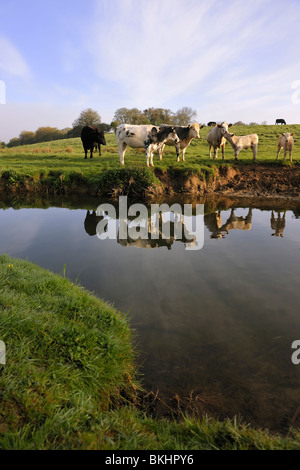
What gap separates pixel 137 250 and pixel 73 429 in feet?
17.6

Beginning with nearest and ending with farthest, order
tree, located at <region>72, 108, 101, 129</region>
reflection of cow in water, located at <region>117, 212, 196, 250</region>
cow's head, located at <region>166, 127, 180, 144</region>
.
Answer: reflection of cow in water, located at <region>117, 212, 196, 250</region> → cow's head, located at <region>166, 127, 180, 144</region> → tree, located at <region>72, 108, 101, 129</region>

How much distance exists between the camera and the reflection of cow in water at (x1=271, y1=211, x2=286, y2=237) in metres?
8.83

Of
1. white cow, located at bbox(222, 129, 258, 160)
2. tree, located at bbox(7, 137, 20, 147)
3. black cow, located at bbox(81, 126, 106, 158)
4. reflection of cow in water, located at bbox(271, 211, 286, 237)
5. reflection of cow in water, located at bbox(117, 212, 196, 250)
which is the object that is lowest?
reflection of cow in water, located at bbox(117, 212, 196, 250)

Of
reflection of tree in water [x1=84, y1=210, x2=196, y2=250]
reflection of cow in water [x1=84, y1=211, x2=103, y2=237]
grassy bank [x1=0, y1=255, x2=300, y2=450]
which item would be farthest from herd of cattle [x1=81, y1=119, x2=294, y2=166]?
grassy bank [x1=0, y1=255, x2=300, y2=450]

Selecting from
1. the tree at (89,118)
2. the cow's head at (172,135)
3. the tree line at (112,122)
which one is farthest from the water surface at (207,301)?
the tree at (89,118)

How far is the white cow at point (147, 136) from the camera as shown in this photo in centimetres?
1552

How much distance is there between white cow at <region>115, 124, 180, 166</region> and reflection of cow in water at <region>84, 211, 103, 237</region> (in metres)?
5.96

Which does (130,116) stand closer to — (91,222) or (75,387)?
(91,222)

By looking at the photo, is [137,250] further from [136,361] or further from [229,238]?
[136,361]

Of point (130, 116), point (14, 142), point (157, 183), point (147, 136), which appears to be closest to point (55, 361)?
point (157, 183)

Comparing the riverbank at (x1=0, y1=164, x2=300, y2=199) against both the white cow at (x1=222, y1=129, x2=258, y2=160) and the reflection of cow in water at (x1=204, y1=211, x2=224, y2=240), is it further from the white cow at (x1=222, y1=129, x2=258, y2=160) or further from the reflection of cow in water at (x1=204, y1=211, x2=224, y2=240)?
the reflection of cow in water at (x1=204, y1=211, x2=224, y2=240)

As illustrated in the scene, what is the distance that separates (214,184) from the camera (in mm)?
15477

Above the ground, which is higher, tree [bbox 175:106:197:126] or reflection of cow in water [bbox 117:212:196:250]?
tree [bbox 175:106:197:126]

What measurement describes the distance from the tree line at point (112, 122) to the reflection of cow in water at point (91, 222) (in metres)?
29.4
